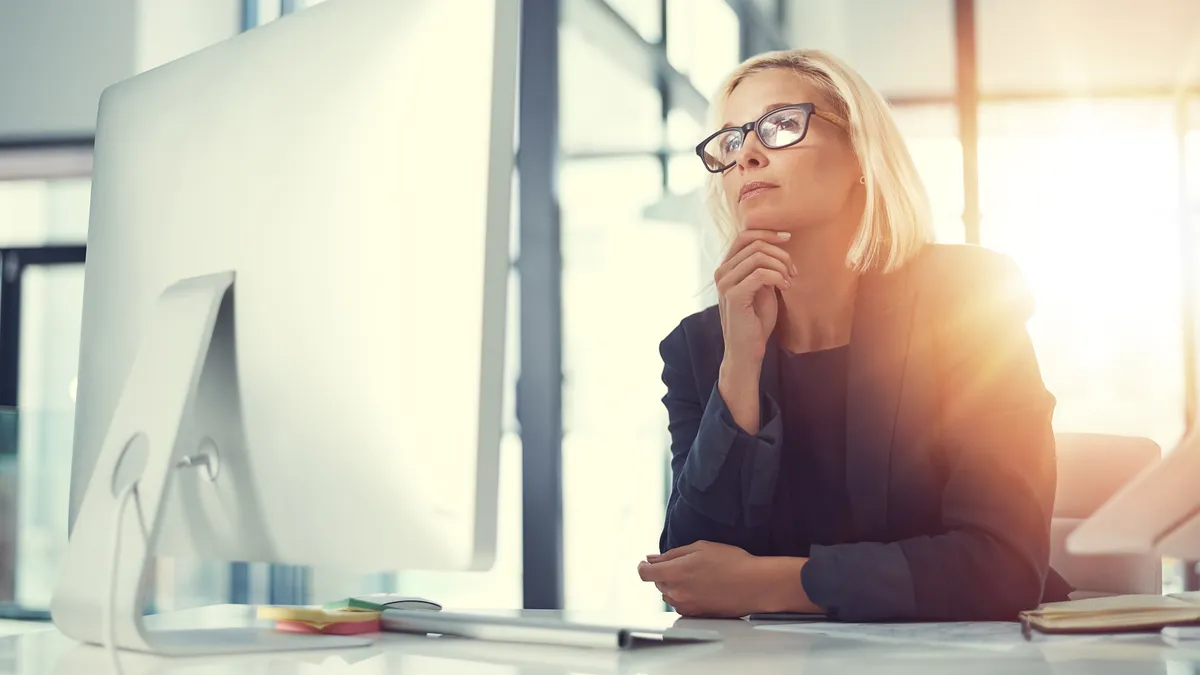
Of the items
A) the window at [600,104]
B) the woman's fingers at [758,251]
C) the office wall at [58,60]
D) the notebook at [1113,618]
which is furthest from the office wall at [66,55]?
the notebook at [1113,618]

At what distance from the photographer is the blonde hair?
147cm

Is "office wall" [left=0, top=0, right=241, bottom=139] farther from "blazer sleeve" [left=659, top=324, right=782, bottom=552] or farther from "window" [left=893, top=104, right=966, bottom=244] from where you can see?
"blazer sleeve" [left=659, top=324, right=782, bottom=552]

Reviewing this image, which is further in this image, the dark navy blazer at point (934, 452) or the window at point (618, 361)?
the window at point (618, 361)

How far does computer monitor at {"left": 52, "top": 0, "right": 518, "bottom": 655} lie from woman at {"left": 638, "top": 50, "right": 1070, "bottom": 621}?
1.86ft

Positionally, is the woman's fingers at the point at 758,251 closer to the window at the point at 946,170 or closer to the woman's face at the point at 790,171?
the woman's face at the point at 790,171

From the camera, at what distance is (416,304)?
67cm

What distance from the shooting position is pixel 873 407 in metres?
1.33

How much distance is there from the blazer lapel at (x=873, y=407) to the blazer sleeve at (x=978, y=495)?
62 mm

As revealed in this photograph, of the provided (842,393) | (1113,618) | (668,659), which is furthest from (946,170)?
(668,659)

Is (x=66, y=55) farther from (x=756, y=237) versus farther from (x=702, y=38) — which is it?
(x=756, y=237)

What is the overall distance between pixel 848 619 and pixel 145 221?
762 mm

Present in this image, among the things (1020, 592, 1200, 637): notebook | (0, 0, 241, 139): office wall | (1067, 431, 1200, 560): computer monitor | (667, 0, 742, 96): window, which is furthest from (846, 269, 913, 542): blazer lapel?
(0, 0, 241, 139): office wall

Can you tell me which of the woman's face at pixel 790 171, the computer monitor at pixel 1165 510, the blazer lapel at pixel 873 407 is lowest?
the computer monitor at pixel 1165 510

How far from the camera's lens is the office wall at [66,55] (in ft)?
14.1
